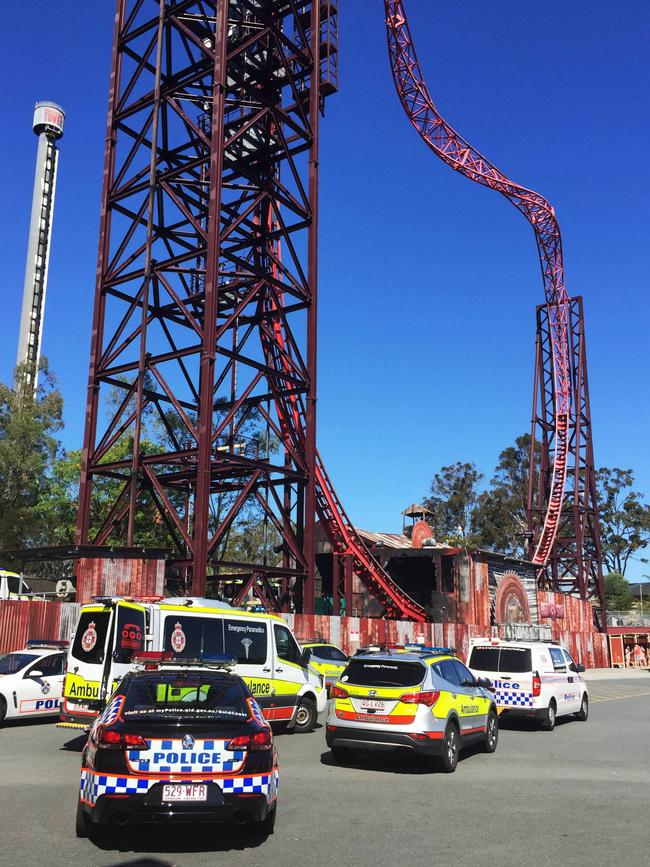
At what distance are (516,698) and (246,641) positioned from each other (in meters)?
6.27

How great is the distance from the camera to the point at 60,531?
4022cm

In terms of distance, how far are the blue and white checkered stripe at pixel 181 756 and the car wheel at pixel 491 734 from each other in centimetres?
771

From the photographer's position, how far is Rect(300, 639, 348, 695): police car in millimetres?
21000

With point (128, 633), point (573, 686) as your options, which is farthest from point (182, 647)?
point (573, 686)

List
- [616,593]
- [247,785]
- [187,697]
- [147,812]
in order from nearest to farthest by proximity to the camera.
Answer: [147,812] → [247,785] → [187,697] → [616,593]

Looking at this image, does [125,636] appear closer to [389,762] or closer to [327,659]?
[389,762]

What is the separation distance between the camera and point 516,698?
56.3 ft

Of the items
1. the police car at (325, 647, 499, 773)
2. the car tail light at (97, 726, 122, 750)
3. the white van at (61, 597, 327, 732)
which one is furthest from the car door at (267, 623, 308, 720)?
the car tail light at (97, 726, 122, 750)

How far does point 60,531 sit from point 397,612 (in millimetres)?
16830

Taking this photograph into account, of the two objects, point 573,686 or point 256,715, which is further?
point 573,686

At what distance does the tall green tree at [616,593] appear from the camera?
90.1m

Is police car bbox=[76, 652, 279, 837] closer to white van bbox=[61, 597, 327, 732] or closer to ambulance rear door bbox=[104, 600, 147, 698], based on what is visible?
white van bbox=[61, 597, 327, 732]

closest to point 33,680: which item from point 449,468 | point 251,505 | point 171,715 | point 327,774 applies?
point 327,774

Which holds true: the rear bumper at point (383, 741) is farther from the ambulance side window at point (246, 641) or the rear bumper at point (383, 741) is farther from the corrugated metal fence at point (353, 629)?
the corrugated metal fence at point (353, 629)
